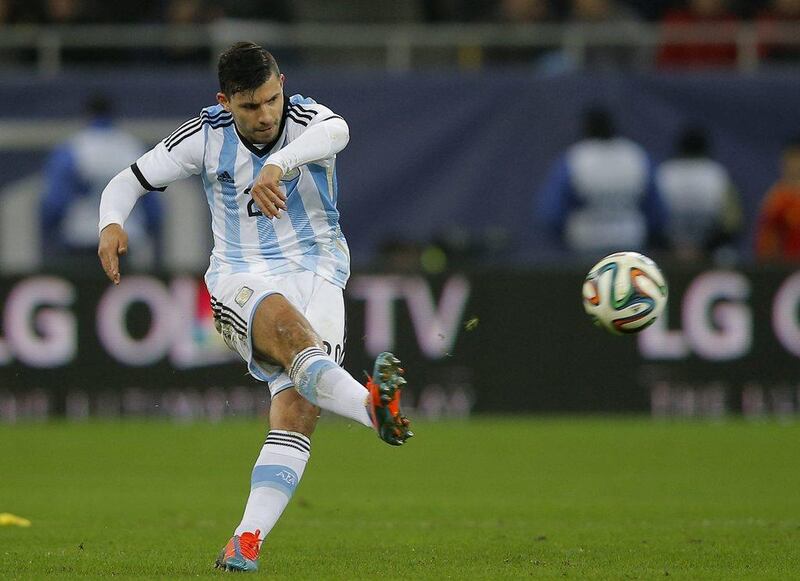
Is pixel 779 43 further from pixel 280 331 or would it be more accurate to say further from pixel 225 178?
pixel 280 331

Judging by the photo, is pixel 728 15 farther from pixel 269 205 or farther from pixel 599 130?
pixel 269 205

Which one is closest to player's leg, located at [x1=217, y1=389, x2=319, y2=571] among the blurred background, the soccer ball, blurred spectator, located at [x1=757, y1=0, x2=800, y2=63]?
the soccer ball

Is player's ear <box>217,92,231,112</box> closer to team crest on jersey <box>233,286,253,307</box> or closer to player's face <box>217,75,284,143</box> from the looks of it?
player's face <box>217,75,284,143</box>

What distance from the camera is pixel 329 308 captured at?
6.70 m

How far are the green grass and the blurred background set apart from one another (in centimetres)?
50

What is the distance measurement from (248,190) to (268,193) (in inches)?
23.0

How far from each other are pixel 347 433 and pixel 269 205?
8231 mm

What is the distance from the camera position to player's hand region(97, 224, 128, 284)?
6543 mm

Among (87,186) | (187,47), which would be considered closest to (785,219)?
(187,47)

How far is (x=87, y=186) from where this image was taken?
48.8ft

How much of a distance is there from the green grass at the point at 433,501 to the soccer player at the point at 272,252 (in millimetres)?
615

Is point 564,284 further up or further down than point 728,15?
further down

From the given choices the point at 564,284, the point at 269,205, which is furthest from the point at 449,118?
the point at 269,205

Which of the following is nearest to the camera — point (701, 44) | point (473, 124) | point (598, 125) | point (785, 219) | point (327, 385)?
point (327, 385)
